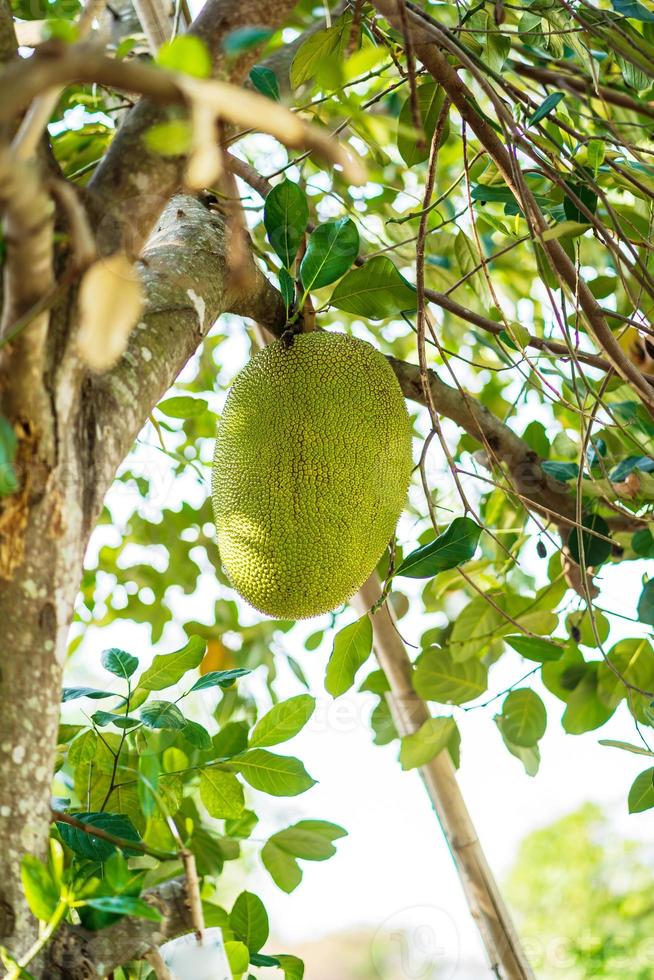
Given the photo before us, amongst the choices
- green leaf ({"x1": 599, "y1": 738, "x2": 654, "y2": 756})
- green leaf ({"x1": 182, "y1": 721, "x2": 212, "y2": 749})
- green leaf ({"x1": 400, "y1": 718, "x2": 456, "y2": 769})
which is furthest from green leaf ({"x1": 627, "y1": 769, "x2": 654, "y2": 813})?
green leaf ({"x1": 182, "y1": 721, "x2": 212, "y2": 749})

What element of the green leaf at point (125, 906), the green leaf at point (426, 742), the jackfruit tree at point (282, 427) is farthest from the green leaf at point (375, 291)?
the green leaf at point (125, 906)

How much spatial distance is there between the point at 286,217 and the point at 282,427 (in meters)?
0.18

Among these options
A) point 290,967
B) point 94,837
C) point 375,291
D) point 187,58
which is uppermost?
point 375,291

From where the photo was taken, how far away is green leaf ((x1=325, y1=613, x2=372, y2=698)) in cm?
87

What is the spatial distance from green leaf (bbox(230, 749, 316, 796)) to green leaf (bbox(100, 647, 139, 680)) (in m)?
0.11

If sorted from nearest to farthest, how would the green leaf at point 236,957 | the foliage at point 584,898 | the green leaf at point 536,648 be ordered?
the green leaf at point 236,957
the green leaf at point 536,648
the foliage at point 584,898

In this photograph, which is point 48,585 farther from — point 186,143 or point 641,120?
point 641,120

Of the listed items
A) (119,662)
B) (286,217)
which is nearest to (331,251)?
(286,217)

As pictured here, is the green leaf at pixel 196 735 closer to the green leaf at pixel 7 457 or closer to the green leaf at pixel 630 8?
Result: the green leaf at pixel 7 457

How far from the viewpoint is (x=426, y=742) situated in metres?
0.99

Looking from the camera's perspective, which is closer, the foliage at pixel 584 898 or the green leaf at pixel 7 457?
the green leaf at pixel 7 457

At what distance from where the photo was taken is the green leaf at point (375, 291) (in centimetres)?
83

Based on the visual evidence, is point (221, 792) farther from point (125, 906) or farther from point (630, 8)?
point (630, 8)

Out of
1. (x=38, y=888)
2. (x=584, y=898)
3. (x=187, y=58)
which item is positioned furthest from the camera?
(x=584, y=898)
